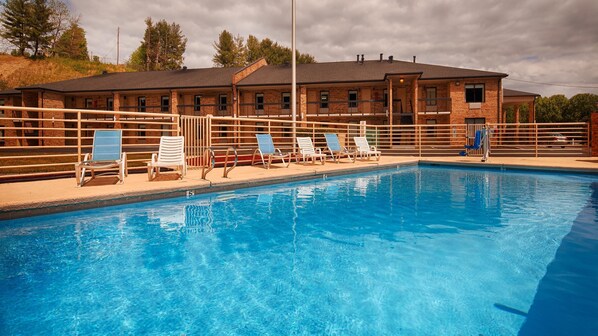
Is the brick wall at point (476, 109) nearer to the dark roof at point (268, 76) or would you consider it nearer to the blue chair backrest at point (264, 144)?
the dark roof at point (268, 76)

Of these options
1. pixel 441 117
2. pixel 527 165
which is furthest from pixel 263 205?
pixel 441 117

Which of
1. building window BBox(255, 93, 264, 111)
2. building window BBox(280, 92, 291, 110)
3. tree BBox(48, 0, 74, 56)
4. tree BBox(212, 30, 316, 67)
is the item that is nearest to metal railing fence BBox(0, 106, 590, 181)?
building window BBox(280, 92, 291, 110)

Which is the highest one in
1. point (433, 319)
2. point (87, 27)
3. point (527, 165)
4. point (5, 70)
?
point (87, 27)

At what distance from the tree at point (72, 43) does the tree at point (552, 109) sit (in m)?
101

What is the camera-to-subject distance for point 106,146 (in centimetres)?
762

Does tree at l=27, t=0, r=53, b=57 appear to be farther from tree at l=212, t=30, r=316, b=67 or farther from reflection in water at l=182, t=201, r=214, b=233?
reflection in water at l=182, t=201, r=214, b=233

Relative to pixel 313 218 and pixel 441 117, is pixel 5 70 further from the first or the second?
pixel 313 218

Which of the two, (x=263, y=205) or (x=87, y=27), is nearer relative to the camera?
(x=263, y=205)

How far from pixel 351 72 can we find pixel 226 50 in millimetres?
31121

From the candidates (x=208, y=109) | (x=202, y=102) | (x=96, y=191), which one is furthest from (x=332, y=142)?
(x=202, y=102)

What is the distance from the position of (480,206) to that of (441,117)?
24.1m

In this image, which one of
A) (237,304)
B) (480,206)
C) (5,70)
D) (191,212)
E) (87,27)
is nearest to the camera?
(237,304)

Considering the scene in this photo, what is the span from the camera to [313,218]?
17.6 ft

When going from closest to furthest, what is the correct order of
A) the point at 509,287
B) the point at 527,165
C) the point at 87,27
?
the point at 509,287 → the point at 527,165 → the point at 87,27
